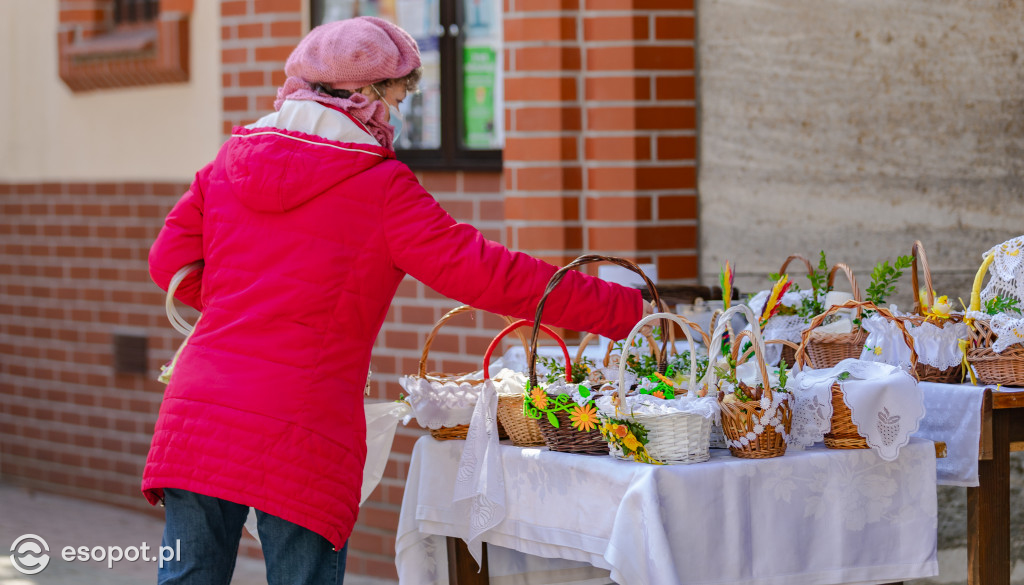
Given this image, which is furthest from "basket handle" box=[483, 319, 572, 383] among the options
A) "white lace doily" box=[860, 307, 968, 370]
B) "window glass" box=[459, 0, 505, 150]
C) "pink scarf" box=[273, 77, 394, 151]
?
"window glass" box=[459, 0, 505, 150]

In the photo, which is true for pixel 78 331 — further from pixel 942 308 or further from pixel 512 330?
pixel 942 308

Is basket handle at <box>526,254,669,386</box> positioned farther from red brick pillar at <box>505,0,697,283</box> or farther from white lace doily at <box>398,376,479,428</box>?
red brick pillar at <box>505,0,697,283</box>

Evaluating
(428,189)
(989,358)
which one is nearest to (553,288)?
(989,358)

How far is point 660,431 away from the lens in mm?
2721

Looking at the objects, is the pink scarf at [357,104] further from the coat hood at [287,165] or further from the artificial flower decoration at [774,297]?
the artificial flower decoration at [774,297]

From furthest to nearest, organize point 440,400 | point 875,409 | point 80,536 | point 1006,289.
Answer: point 80,536
point 1006,289
point 440,400
point 875,409

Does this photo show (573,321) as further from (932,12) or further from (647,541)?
(932,12)

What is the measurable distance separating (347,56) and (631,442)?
1013mm

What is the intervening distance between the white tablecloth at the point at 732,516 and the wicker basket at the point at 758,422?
0.11 feet

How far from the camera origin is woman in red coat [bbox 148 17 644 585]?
2.61 meters

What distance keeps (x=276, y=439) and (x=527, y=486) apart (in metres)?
0.67

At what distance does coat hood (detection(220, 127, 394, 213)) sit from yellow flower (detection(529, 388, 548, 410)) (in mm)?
625

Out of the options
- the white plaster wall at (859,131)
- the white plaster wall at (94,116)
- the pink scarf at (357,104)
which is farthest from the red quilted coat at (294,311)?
the white plaster wall at (94,116)

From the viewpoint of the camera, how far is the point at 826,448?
293cm
